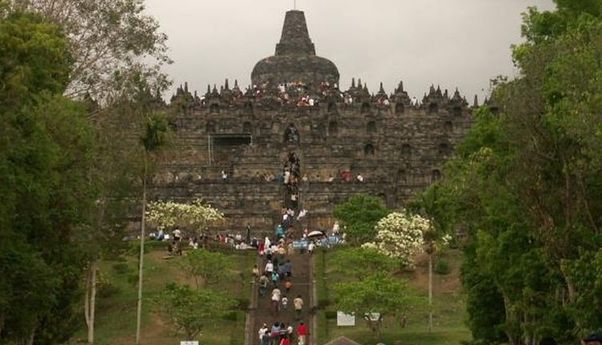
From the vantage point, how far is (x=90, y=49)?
153ft

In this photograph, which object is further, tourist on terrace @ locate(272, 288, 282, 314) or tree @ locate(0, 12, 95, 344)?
tourist on terrace @ locate(272, 288, 282, 314)

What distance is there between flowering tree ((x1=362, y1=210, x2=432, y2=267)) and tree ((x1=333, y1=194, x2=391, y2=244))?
4.84 ft

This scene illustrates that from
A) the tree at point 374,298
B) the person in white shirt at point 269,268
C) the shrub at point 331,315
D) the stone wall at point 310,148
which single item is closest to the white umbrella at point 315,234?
the stone wall at point 310,148

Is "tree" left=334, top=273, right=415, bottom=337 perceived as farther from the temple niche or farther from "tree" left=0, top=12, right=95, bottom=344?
the temple niche

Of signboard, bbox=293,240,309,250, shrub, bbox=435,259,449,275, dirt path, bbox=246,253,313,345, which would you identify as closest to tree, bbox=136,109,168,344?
dirt path, bbox=246,253,313,345

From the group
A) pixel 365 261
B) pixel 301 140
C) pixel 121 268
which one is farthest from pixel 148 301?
pixel 301 140

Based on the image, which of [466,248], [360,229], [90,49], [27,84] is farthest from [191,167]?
[27,84]

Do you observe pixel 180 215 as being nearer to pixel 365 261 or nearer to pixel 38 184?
pixel 365 261

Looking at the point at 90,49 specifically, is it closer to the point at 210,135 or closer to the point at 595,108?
the point at 595,108

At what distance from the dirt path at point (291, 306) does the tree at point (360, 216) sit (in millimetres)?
3533

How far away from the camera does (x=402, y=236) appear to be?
58.7 m

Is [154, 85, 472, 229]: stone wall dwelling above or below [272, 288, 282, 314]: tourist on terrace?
above

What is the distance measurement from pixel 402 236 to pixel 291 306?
8.53 metres

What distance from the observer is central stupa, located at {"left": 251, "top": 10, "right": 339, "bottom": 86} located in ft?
363
